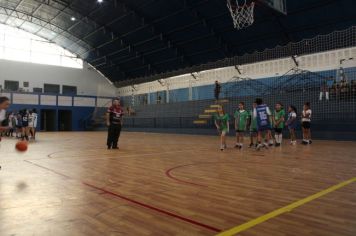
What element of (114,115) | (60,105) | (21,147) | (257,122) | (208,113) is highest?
(60,105)

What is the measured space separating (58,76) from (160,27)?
48.4ft

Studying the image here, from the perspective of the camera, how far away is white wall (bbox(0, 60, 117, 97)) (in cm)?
3108

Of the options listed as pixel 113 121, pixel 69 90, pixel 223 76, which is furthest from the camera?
pixel 69 90

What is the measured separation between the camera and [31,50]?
107ft

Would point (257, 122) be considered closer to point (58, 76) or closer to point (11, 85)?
point (11, 85)

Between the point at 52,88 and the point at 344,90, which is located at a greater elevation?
the point at 52,88

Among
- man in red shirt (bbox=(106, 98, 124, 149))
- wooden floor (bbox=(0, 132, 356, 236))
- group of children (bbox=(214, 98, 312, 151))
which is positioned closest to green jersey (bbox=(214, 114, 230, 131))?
group of children (bbox=(214, 98, 312, 151))

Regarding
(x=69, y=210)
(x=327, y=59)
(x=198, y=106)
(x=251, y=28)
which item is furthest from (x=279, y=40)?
(x=69, y=210)

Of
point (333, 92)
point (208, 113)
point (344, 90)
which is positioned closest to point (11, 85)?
point (208, 113)

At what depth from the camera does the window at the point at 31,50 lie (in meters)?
30.7

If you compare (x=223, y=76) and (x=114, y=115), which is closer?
(x=114, y=115)

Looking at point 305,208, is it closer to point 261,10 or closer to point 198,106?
point 261,10

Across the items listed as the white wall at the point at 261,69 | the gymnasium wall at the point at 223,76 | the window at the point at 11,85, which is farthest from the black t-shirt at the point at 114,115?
the window at the point at 11,85

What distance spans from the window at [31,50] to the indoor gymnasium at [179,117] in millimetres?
119
